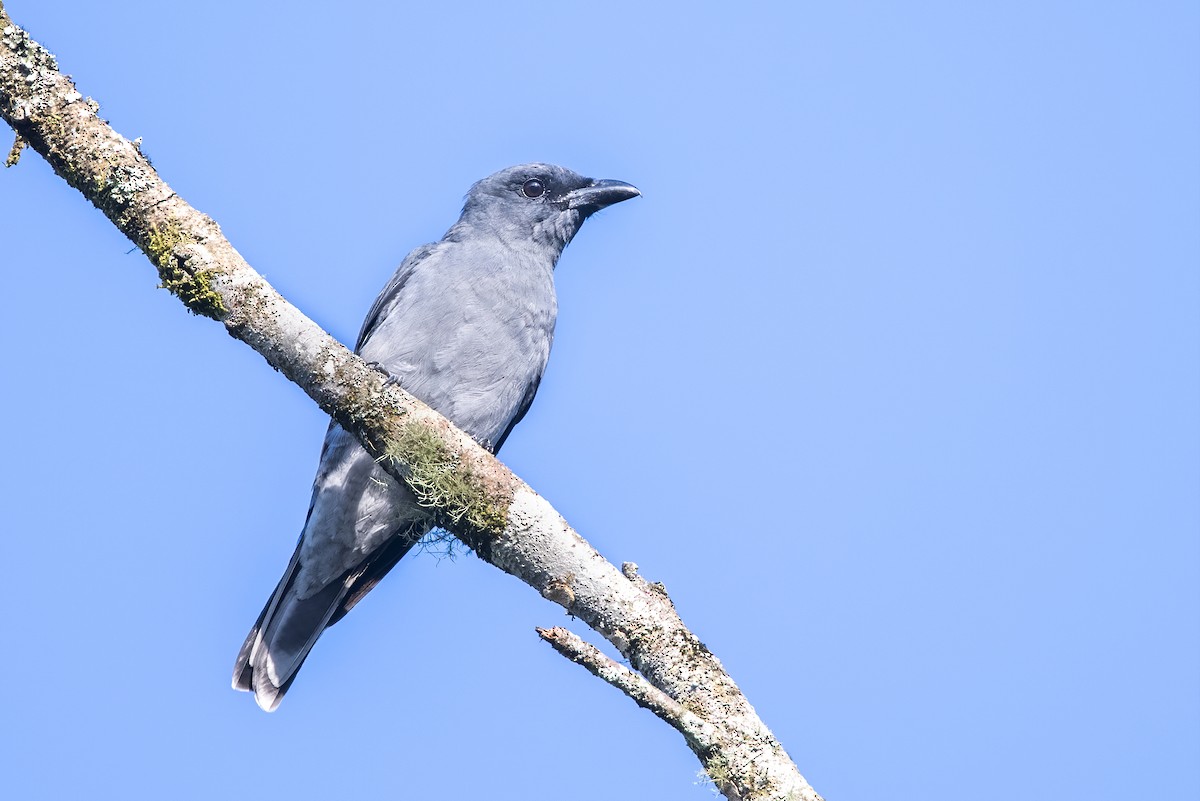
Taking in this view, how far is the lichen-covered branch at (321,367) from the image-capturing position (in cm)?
390

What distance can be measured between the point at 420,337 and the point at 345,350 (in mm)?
1842

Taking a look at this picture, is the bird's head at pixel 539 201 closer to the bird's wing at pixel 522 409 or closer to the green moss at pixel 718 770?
the bird's wing at pixel 522 409

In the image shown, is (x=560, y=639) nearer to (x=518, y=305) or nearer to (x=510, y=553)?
(x=510, y=553)

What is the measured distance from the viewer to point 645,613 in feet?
12.5

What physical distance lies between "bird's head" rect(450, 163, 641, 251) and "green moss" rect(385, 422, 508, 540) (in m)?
2.91

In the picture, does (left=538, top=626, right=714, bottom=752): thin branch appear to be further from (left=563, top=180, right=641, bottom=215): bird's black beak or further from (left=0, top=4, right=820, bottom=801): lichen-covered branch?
(left=563, top=180, right=641, bottom=215): bird's black beak

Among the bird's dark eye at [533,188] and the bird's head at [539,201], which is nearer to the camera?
the bird's head at [539,201]

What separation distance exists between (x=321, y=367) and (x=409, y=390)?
185 cm

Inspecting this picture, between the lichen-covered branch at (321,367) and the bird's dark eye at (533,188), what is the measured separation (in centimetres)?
312

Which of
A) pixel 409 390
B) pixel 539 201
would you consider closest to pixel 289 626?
pixel 409 390

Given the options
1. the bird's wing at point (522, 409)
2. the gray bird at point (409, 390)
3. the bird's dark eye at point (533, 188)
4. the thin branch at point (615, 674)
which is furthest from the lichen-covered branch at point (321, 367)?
the bird's dark eye at point (533, 188)

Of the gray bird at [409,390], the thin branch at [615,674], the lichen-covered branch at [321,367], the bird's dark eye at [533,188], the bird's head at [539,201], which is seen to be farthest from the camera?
the bird's dark eye at [533,188]

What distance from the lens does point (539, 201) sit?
696 cm

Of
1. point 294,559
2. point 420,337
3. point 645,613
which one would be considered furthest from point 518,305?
point 645,613
